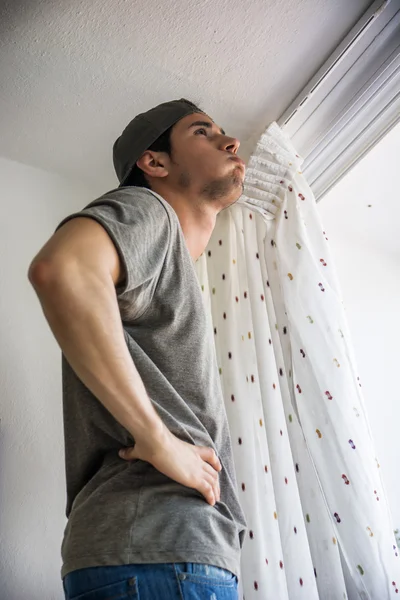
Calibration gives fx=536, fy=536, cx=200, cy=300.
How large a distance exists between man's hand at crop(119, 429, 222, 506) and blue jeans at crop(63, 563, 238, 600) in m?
0.09

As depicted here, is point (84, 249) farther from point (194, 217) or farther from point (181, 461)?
point (194, 217)

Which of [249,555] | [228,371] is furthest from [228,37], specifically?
[249,555]

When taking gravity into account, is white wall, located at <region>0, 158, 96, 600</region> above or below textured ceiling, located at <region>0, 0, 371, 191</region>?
below

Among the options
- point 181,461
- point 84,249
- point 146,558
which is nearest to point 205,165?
point 84,249

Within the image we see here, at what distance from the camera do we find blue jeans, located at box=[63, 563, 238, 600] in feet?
1.86

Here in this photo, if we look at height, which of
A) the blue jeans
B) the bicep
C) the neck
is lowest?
the blue jeans

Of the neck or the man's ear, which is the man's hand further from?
the man's ear

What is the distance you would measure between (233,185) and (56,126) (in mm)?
652

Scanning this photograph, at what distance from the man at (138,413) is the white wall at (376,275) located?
111cm

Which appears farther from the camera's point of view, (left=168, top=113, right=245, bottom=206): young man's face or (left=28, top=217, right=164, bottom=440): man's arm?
(left=168, top=113, right=245, bottom=206): young man's face

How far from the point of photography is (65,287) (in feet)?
1.93

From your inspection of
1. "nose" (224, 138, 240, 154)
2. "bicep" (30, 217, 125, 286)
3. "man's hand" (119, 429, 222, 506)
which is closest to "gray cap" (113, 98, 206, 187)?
"nose" (224, 138, 240, 154)

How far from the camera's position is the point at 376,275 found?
2045mm

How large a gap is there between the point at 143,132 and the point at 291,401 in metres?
0.67
